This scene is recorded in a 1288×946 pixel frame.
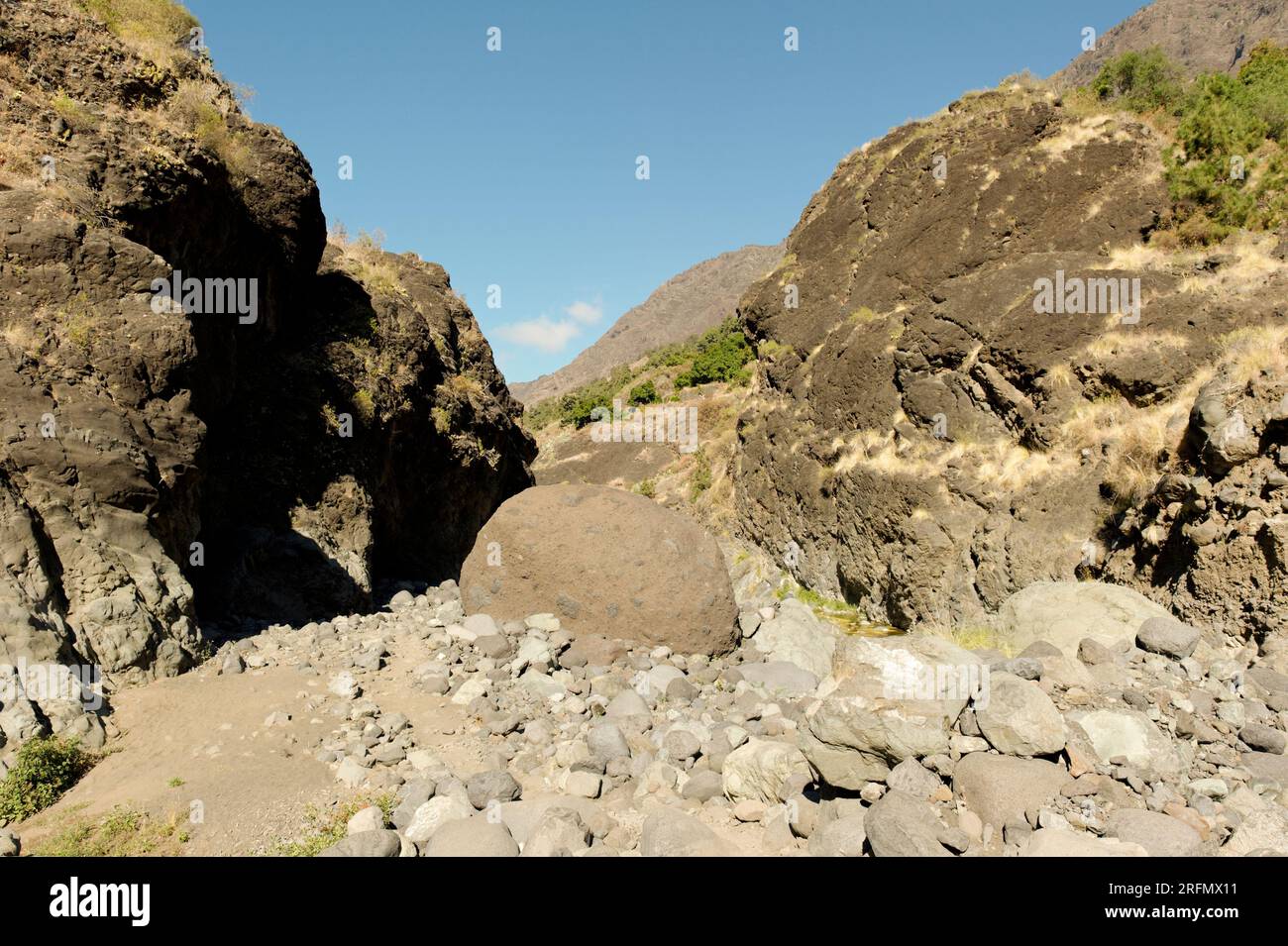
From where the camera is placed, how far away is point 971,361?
9.95 m

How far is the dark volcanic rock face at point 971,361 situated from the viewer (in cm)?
829

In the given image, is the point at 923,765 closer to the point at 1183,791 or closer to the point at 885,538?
the point at 1183,791

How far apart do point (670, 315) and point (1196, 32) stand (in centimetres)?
5735

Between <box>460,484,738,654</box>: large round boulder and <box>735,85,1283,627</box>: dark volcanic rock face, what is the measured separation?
3.01 m

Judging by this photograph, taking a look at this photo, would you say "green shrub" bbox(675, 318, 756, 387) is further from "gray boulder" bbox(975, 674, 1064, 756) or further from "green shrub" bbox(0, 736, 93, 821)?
"green shrub" bbox(0, 736, 93, 821)

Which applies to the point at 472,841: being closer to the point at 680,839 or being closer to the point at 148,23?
the point at 680,839

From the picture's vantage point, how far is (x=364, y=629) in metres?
9.70

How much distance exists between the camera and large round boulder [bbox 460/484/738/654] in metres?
8.43

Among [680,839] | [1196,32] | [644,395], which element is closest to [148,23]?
[680,839]

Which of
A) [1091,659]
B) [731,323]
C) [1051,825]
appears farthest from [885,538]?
[731,323]

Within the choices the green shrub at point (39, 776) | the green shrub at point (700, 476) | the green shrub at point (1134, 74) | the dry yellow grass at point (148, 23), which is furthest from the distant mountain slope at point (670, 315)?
the green shrub at point (39, 776)

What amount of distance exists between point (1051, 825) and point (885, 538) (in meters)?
6.42

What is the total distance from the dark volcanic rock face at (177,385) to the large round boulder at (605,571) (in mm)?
3530

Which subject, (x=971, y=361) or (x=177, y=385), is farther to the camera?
(x=971, y=361)
